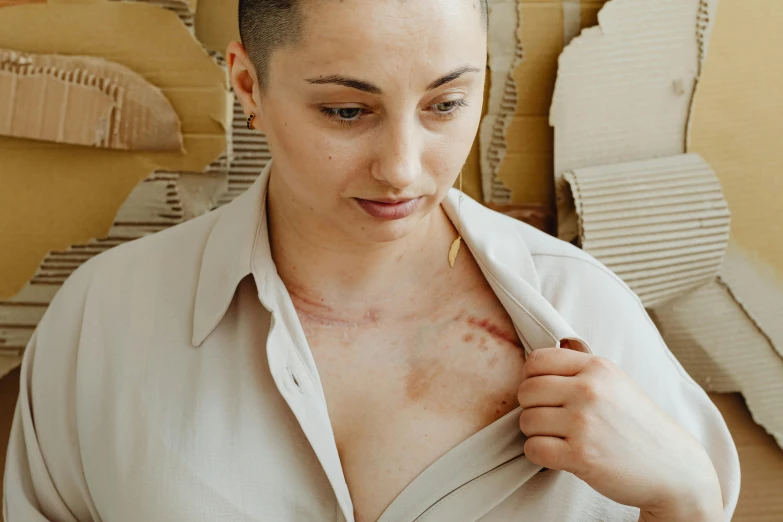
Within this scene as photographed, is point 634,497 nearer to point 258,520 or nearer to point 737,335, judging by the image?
point 258,520

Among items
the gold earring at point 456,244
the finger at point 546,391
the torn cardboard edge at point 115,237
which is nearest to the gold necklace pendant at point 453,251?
the gold earring at point 456,244

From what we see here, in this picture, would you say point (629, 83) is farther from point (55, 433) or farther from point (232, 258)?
point (55, 433)

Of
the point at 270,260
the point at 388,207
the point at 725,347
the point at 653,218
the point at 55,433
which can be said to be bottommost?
the point at 725,347

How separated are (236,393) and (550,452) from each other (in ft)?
1.27

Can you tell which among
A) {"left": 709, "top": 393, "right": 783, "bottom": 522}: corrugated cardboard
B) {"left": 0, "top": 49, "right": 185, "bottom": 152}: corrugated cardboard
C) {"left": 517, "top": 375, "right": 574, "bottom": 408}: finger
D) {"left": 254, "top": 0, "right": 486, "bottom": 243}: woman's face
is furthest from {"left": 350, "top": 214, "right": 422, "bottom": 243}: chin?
{"left": 709, "top": 393, "right": 783, "bottom": 522}: corrugated cardboard

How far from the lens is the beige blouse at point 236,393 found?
0.90 meters

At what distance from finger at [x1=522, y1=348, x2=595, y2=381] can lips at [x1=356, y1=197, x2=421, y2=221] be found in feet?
0.74

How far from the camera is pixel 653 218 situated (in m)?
1.27

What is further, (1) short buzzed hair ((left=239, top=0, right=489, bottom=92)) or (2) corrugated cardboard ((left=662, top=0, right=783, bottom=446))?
(2) corrugated cardboard ((left=662, top=0, right=783, bottom=446))

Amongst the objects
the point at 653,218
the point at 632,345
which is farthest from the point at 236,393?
the point at 653,218

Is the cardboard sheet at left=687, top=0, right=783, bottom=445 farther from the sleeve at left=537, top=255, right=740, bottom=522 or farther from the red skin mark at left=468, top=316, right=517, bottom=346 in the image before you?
the red skin mark at left=468, top=316, right=517, bottom=346

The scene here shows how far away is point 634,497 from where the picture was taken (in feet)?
2.78

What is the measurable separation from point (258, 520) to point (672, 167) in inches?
34.0

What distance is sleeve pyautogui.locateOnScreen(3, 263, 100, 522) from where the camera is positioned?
103cm
